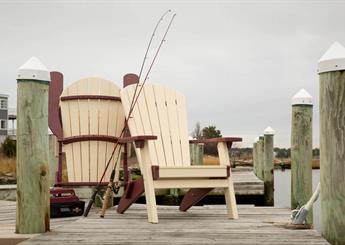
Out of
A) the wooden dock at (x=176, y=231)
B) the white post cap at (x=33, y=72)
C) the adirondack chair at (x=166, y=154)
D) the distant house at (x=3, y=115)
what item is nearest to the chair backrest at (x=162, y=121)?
the adirondack chair at (x=166, y=154)

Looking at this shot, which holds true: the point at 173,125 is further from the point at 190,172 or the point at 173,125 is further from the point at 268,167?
the point at 268,167

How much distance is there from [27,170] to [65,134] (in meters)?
2.05

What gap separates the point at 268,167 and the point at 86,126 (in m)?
5.57

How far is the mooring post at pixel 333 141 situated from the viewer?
2.92 meters

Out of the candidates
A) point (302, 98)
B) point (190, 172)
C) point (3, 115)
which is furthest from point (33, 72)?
point (3, 115)

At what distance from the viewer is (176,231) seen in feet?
11.7

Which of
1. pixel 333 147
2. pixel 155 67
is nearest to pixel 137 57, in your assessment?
pixel 155 67

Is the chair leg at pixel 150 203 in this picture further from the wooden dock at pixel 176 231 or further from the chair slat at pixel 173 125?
the chair slat at pixel 173 125

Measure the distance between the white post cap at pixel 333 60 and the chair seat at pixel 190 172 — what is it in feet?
5.26

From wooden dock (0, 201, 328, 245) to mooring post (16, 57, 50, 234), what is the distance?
14cm

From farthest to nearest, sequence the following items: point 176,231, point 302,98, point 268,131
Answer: point 268,131 < point 302,98 < point 176,231

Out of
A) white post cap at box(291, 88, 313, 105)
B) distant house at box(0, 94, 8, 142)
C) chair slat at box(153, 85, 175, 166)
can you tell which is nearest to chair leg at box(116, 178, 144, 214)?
chair slat at box(153, 85, 175, 166)

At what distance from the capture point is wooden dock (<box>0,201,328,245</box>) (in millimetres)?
3158

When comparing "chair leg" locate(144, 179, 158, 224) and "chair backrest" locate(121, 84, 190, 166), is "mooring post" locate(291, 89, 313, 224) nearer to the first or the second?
"chair backrest" locate(121, 84, 190, 166)
